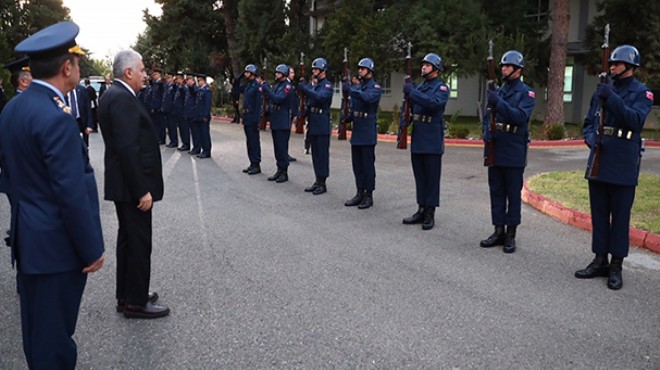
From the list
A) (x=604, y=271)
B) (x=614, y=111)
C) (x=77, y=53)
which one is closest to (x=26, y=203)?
(x=77, y=53)

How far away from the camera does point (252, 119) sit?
11875mm

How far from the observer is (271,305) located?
4.65 m

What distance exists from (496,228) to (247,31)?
2624cm

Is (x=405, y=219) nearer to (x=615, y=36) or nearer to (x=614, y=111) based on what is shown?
(x=614, y=111)

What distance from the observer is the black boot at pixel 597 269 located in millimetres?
5414

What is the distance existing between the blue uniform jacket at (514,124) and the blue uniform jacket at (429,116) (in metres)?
0.89

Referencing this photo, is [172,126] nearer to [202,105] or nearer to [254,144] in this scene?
[202,105]

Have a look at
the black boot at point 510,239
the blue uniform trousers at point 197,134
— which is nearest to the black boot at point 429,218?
the black boot at point 510,239

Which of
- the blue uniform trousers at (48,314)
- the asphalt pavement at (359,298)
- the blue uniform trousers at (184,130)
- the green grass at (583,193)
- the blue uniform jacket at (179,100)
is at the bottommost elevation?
the asphalt pavement at (359,298)

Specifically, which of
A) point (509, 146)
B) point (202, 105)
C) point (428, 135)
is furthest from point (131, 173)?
point (202, 105)

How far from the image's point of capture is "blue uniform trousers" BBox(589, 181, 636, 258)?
17.3 feet

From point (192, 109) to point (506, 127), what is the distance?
380 inches

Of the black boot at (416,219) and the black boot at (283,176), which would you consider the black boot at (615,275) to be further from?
the black boot at (283,176)

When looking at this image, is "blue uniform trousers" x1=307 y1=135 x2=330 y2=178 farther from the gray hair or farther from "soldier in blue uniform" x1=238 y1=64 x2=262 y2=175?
the gray hair
